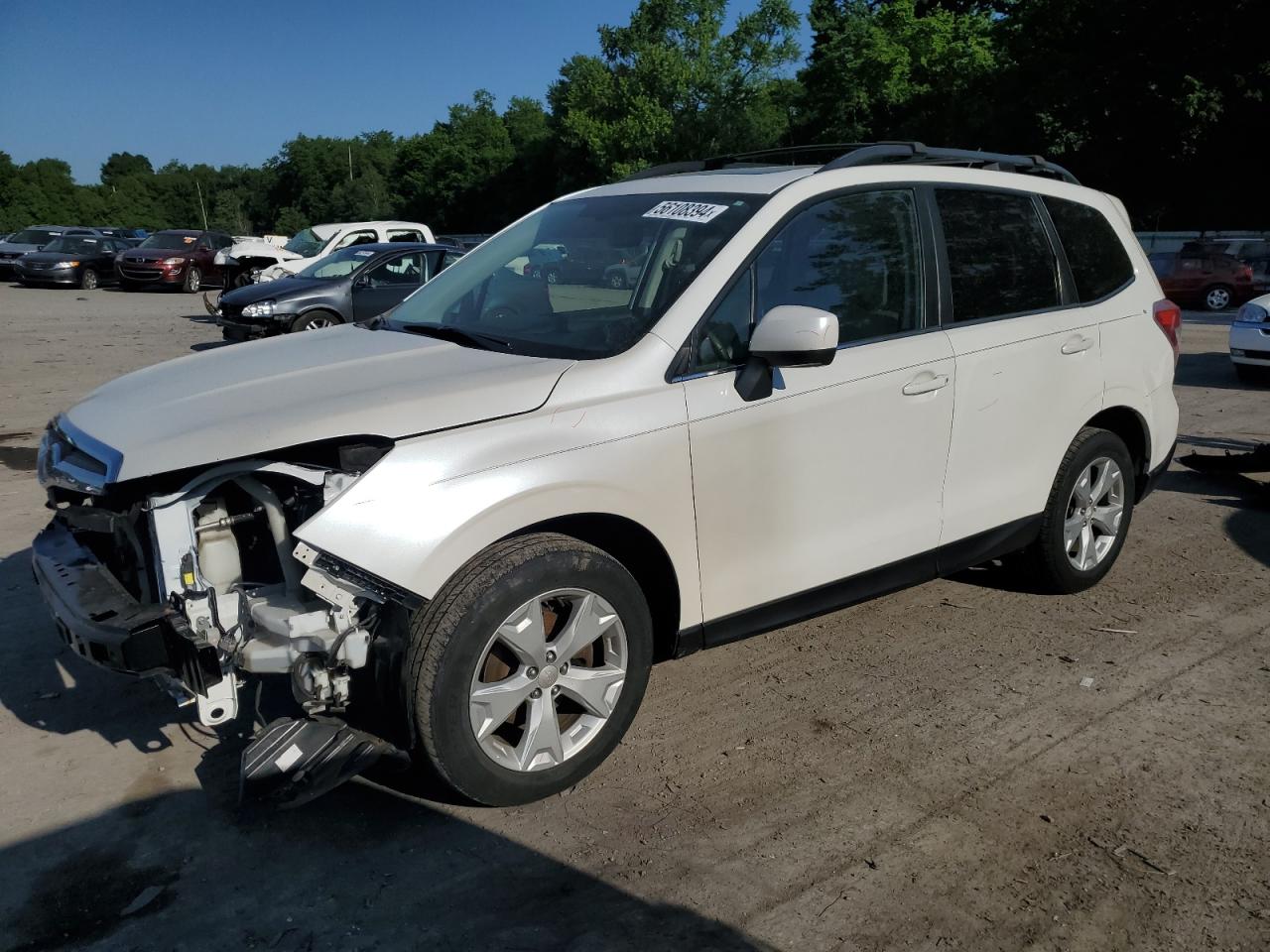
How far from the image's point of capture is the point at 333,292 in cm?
1420

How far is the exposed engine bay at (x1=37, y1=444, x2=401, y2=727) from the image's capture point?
2.96 m

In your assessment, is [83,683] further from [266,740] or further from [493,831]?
[493,831]

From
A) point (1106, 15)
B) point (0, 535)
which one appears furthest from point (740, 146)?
point (0, 535)

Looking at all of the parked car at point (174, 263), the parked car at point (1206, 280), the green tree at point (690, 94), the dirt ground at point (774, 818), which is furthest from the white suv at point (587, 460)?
the green tree at point (690, 94)

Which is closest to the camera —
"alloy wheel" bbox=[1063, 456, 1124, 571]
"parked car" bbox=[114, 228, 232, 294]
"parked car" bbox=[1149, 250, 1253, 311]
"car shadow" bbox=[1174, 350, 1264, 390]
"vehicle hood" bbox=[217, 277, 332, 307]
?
"alloy wheel" bbox=[1063, 456, 1124, 571]

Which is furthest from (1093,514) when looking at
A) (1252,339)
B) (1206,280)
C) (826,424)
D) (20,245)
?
(20,245)

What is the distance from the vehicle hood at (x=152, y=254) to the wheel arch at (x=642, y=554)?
29.4 m

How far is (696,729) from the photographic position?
3.88m

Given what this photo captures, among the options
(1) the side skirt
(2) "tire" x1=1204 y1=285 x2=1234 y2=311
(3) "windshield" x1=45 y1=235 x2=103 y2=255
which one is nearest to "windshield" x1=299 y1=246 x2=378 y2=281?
(1) the side skirt

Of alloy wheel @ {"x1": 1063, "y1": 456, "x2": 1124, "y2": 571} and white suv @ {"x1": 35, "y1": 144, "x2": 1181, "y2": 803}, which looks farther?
alloy wheel @ {"x1": 1063, "y1": 456, "x2": 1124, "y2": 571}

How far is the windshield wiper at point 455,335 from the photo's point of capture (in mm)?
3711

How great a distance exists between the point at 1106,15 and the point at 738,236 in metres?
40.7

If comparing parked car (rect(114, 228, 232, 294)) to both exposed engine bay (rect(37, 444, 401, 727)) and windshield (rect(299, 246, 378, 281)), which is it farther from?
exposed engine bay (rect(37, 444, 401, 727))

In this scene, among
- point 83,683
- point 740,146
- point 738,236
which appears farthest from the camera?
point 740,146
